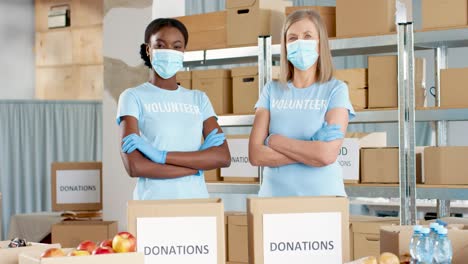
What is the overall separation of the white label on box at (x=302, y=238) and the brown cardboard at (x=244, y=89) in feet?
7.25

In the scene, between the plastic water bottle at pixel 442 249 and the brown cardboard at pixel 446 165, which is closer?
the plastic water bottle at pixel 442 249

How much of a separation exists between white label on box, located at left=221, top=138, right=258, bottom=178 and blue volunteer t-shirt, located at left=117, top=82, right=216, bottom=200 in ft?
5.37

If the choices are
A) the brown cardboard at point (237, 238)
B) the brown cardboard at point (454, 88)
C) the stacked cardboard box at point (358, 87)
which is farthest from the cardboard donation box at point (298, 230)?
the brown cardboard at point (237, 238)

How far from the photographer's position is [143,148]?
9.56 ft

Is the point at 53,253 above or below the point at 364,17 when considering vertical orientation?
below

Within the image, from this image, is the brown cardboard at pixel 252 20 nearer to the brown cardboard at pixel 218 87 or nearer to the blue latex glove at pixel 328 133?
the brown cardboard at pixel 218 87

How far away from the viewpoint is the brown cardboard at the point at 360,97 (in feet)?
14.3

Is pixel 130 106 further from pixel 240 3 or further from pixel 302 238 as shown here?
pixel 240 3

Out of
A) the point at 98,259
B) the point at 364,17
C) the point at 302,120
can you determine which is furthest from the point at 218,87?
the point at 98,259

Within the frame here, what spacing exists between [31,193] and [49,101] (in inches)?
41.6

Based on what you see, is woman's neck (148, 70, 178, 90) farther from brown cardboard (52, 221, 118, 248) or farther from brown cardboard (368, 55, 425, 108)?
brown cardboard (52, 221, 118, 248)

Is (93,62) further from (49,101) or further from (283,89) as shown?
(283,89)

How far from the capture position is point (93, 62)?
32.2 ft

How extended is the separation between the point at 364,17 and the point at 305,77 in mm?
1345
